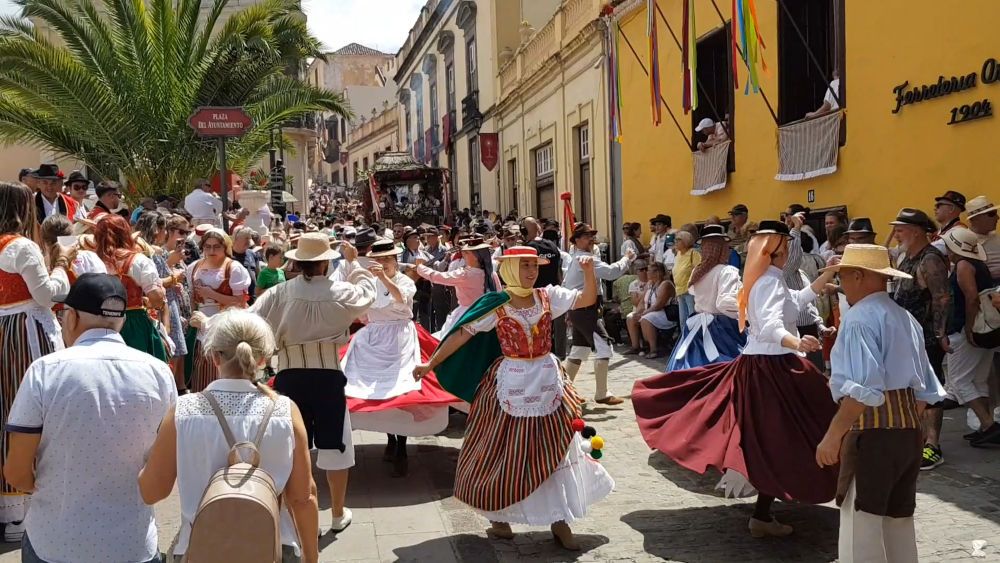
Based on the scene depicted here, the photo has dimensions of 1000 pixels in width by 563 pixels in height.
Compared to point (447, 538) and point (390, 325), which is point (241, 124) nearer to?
point (390, 325)

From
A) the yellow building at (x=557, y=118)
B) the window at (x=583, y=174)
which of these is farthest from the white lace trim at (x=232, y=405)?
the window at (x=583, y=174)

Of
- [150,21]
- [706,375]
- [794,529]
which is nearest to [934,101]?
[706,375]

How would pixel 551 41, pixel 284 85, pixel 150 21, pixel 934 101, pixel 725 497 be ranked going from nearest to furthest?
pixel 725 497
pixel 934 101
pixel 150 21
pixel 284 85
pixel 551 41

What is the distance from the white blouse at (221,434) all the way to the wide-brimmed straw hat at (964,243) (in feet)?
18.5

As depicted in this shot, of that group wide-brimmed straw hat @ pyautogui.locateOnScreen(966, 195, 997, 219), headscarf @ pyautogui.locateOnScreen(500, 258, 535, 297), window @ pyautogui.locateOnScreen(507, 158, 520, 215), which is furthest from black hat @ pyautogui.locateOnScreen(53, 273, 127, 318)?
window @ pyautogui.locateOnScreen(507, 158, 520, 215)

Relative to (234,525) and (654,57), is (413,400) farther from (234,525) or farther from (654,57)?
(654,57)

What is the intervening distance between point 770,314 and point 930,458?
2266 mm

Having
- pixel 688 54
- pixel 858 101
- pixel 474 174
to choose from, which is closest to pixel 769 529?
pixel 858 101

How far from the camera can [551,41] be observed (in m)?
21.6

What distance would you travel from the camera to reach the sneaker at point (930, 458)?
21.3 feet

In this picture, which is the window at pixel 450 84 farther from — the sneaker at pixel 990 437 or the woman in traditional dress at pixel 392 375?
the sneaker at pixel 990 437

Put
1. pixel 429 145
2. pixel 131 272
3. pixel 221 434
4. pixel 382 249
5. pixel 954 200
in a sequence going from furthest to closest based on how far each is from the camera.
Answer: pixel 429 145
pixel 954 200
pixel 382 249
pixel 131 272
pixel 221 434

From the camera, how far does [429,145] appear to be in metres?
41.3

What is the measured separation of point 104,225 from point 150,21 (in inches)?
431
